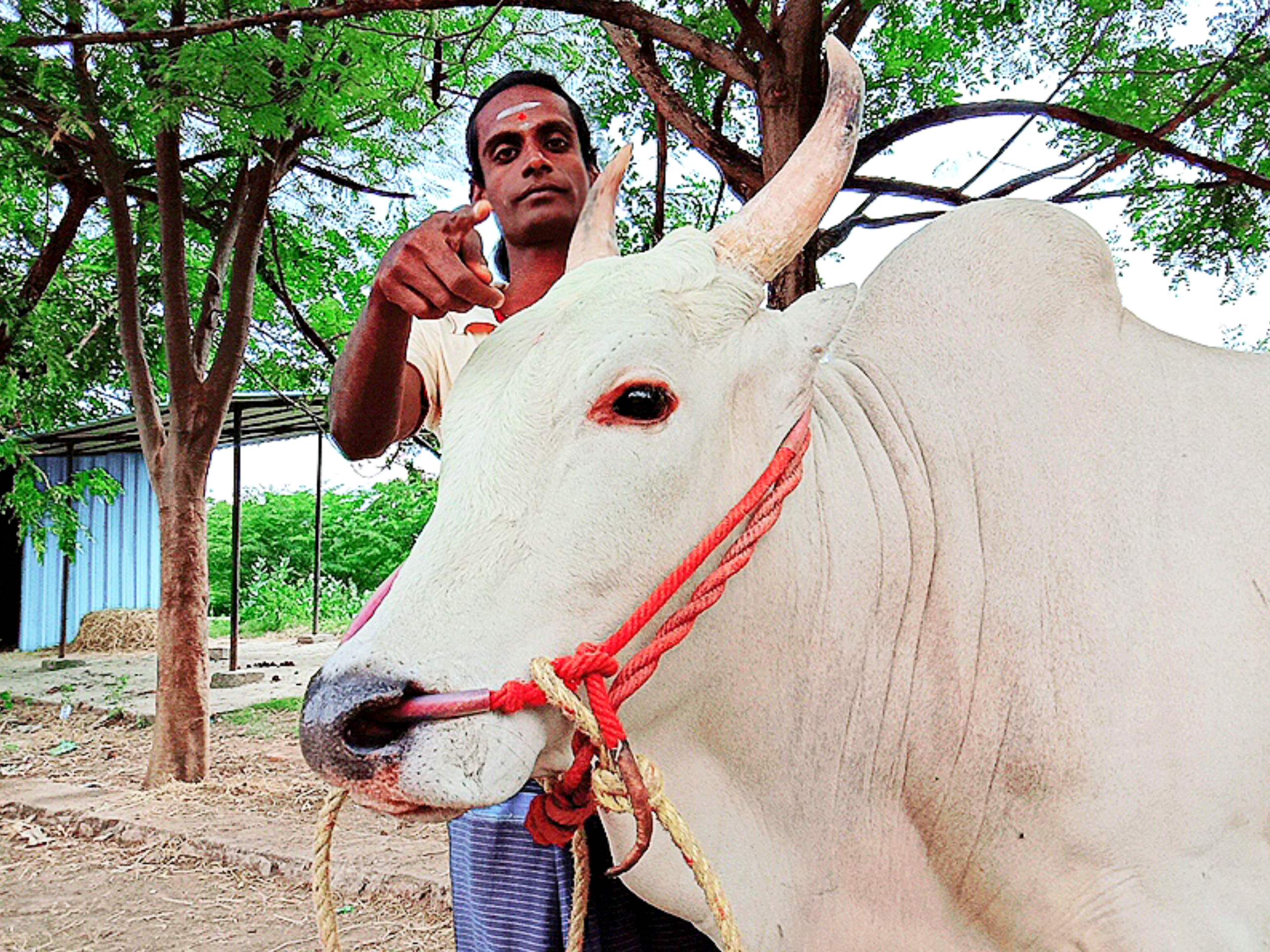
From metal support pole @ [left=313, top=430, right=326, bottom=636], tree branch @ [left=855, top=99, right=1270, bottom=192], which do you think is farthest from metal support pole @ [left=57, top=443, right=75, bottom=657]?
tree branch @ [left=855, top=99, right=1270, bottom=192]

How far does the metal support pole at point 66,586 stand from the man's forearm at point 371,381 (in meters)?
9.63

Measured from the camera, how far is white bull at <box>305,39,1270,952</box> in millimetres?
1221

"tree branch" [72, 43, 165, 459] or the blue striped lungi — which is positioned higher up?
"tree branch" [72, 43, 165, 459]

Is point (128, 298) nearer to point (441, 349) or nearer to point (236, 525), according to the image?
point (236, 525)

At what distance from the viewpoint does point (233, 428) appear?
10805 mm

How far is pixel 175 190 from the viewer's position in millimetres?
5617

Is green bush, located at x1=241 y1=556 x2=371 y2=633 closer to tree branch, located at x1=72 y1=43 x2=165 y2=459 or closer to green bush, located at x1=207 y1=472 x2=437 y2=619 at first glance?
green bush, located at x1=207 y1=472 x2=437 y2=619

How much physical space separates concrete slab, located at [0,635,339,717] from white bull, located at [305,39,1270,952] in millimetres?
6307

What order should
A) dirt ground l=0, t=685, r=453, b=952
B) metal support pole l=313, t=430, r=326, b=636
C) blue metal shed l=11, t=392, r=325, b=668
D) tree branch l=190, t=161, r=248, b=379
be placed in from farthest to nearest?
blue metal shed l=11, t=392, r=325, b=668
metal support pole l=313, t=430, r=326, b=636
tree branch l=190, t=161, r=248, b=379
dirt ground l=0, t=685, r=453, b=952

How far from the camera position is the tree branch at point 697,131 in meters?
3.98

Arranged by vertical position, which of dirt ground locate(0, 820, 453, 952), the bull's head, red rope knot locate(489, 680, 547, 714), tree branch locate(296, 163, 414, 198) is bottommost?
dirt ground locate(0, 820, 453, 952)

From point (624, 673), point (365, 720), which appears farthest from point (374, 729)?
point (624, 673)

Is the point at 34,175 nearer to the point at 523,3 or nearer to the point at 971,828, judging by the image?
the point at 523,3

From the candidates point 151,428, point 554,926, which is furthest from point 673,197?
point 554,926
